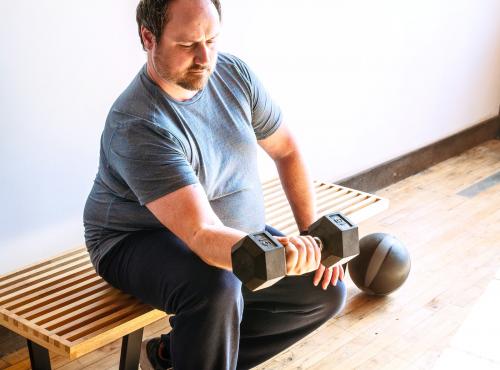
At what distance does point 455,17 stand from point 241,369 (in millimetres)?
2559

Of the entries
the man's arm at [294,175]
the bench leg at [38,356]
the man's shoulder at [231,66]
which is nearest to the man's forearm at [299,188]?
the man's arm at [294,175]

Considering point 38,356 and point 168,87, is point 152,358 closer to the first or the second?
point 38,356

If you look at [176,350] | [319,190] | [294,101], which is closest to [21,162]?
[176,350]

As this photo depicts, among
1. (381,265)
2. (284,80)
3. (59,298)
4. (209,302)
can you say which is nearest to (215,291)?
(209,302)

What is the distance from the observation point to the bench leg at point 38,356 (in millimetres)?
1923

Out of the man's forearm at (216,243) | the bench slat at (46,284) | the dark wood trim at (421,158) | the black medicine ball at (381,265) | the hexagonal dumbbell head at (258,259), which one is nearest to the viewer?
the hexagonal dumbbell head at (258,259)

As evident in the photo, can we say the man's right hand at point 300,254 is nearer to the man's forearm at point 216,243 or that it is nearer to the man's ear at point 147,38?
the man's forearm at point 216,243

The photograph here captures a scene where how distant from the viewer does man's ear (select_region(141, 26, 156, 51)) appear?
1.75m

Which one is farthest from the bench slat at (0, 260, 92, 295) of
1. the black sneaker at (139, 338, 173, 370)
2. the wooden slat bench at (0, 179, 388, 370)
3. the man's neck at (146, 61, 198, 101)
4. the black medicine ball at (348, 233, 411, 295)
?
the black medicine ball at (348, 233, 411, 295)

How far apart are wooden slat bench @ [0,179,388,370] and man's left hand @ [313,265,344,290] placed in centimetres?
32

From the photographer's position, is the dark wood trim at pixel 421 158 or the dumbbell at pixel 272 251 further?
the dark wood trim at pixel 421 158

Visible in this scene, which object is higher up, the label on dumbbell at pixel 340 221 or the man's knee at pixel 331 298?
the label on dumbbell at pixel 340 221

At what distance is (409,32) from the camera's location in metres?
3.61

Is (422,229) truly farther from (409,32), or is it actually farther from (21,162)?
(21,162)
